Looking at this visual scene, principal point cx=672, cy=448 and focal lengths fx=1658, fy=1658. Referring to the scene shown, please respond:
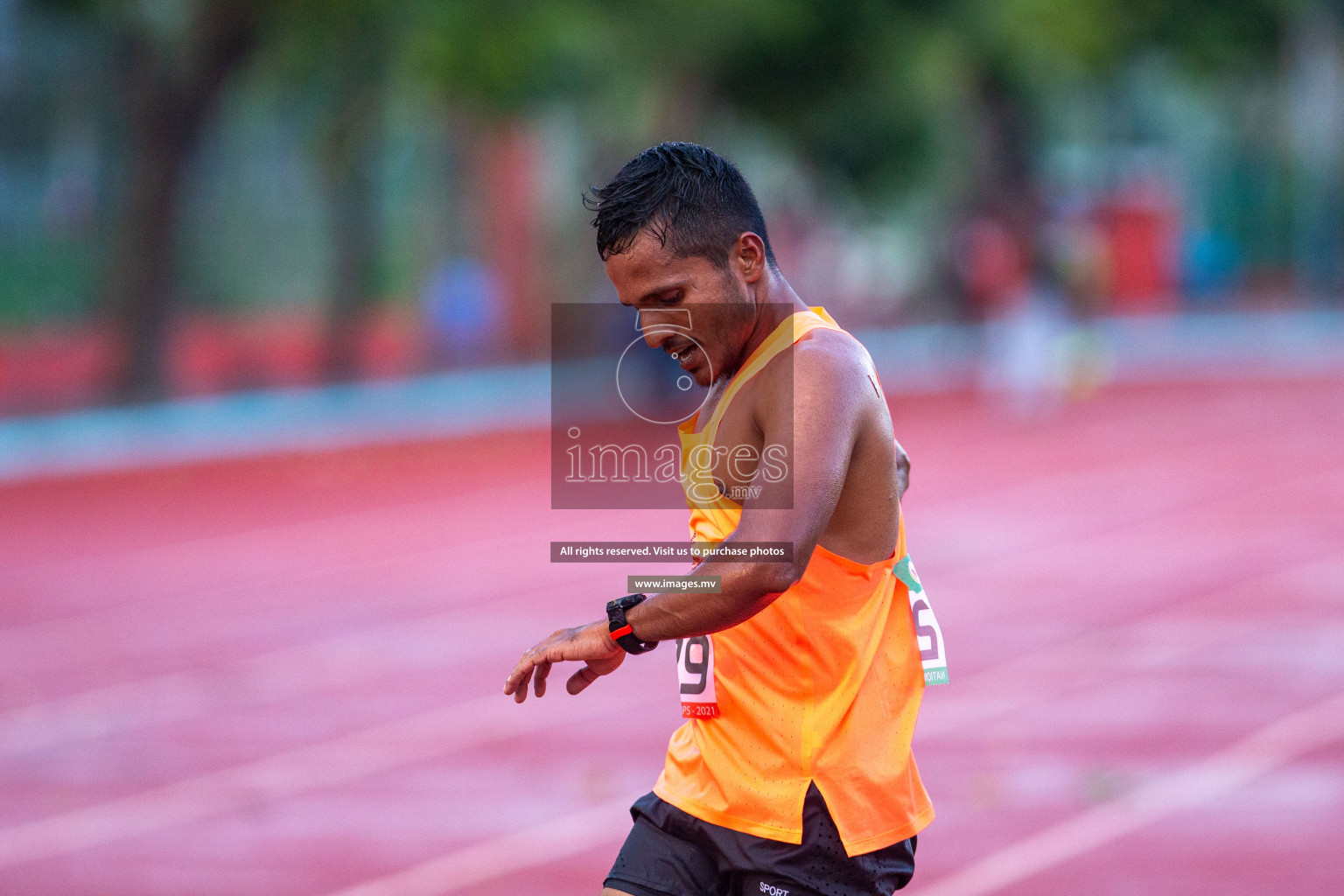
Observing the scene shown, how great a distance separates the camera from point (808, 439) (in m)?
2.38

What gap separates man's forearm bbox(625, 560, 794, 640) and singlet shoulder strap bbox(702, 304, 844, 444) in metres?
0.28

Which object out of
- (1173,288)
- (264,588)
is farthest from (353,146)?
(1173,288)

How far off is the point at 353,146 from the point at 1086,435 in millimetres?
10471

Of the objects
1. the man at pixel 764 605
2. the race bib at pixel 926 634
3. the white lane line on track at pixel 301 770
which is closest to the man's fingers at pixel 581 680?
the man at pixel 764 605

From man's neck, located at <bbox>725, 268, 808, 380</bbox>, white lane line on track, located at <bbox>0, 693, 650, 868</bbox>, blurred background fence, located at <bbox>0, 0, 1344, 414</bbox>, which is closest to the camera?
man's neck, located at <bbox>725, 268, 808, 380</bbox>

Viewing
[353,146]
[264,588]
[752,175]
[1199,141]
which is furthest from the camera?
[1199,141]

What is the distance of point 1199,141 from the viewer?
1783 inches

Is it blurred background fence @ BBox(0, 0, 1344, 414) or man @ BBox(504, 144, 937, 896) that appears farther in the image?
blurred background fence @ BBox(0, 0, 1344, 414)

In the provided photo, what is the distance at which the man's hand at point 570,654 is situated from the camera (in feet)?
8.13

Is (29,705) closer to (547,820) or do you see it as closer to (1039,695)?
(547,820)

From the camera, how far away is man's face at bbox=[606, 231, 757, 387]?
2.46m

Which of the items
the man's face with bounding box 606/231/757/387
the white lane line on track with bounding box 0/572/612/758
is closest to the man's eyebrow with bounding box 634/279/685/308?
the man's face with bounding box 606/231/757/387

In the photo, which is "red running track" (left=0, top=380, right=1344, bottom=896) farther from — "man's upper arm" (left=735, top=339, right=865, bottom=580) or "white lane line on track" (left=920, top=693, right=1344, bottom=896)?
"man's upper arm" (left=735, top=339, right=865, bottom=580)

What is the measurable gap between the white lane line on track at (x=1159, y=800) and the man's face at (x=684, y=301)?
297cm
